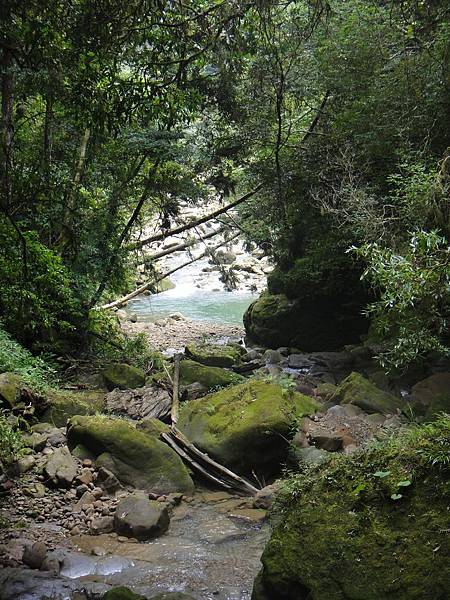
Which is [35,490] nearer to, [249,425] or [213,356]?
[249,425]

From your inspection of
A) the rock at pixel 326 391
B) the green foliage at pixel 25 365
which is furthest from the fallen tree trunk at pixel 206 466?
the rock at pixel 326 391

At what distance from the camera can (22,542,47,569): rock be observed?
14.6 ft

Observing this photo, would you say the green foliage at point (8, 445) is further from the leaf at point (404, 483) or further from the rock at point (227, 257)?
the rock at point (227, 257)

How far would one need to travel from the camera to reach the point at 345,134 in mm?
9633

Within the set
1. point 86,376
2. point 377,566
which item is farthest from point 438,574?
point 86,376

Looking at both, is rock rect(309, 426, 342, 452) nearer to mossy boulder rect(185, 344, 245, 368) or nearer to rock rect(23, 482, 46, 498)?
rock rect(23, 482, 46, 498)

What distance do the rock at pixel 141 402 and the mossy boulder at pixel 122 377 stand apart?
36 centimetres

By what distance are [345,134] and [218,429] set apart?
5.98 metres

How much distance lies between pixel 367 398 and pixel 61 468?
14.7 feet

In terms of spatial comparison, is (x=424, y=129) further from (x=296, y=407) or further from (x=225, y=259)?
(x=225, y=259)

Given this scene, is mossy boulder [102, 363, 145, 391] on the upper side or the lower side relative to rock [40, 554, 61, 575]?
upper

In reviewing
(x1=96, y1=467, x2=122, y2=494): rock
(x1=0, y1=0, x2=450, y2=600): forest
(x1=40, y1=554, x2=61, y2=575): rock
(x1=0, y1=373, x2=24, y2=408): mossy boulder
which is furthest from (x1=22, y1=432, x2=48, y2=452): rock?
(x1=40, y1=554, x2=61, y2=575): rock

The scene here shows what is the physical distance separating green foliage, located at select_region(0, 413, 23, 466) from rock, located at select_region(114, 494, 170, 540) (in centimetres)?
134

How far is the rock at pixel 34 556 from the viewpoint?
14.6 feet
